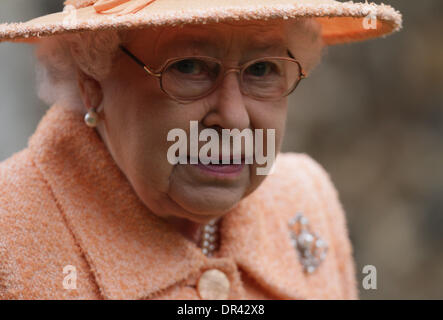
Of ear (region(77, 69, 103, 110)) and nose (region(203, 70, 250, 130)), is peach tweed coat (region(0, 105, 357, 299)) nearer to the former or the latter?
ear (region(77, 69, 103, 110))

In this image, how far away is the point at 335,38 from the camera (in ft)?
5.69

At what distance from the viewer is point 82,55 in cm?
138

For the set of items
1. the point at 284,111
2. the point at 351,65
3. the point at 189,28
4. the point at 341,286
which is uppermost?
the point at 351,65

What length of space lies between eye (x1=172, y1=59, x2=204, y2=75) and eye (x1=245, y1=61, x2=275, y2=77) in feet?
0.41

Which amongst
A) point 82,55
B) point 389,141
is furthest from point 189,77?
point 389,141

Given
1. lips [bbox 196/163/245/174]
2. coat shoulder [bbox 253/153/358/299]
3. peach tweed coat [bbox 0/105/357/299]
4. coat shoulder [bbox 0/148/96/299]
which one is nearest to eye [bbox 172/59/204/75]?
lips [bbox 196/163/245/174]

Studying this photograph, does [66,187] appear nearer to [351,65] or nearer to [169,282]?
[169,282]

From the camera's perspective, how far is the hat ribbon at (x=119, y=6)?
1.17 meters

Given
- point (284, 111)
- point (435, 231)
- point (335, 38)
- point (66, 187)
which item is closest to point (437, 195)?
point (435, 231)

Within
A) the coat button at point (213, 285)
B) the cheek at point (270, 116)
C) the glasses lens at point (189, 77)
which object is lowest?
the coat button at point (213, 285)

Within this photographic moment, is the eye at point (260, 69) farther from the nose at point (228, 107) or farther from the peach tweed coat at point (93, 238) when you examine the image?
the peach tweed coat at point (93, 238)

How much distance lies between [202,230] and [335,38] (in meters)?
0.72

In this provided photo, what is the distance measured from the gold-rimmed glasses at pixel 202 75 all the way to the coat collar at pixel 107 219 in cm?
33

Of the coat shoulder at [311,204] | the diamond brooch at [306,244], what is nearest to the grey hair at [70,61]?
the coat shoulder at [311,204]
